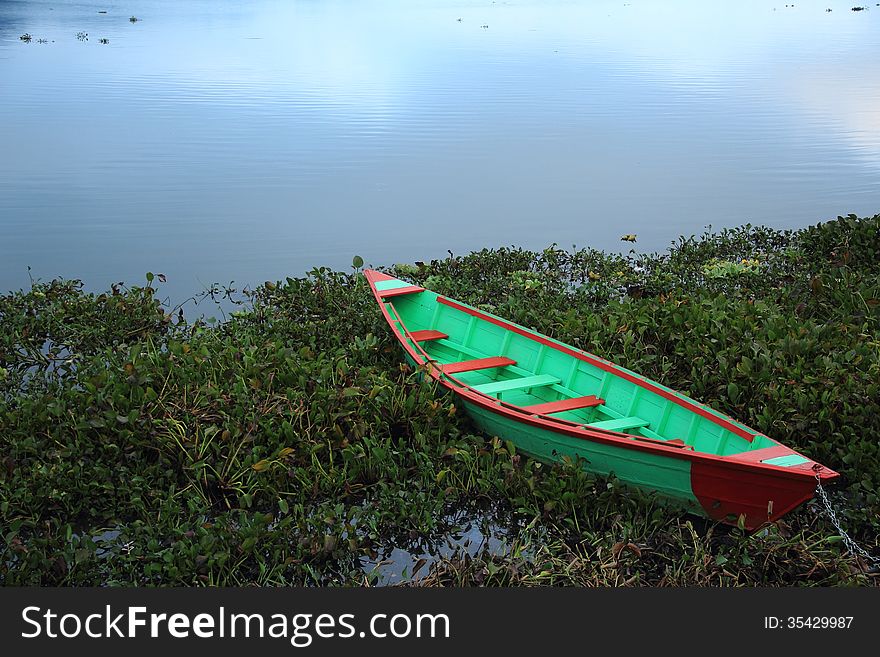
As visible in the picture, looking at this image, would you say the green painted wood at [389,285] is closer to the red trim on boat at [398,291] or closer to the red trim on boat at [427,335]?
the red trim on boat at [398,291]

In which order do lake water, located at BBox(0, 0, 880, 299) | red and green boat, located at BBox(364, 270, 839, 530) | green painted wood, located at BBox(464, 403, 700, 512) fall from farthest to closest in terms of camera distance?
lake water, located at BBox(0, 0, 880, 299)
green painted wood, located at BBox(464, 403, 700, 512)
red and green boat, located at BBox(364, 270, 839, 530)

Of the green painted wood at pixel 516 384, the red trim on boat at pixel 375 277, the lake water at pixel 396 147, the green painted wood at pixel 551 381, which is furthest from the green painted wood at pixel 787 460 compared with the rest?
the lake water at pixel 396 147

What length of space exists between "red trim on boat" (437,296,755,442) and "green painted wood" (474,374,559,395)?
12.0 inches

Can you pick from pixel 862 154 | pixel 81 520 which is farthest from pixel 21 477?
pixel 862 154

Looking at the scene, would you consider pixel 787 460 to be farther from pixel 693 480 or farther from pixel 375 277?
pixel 375 277

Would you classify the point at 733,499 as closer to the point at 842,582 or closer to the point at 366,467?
the point at 842,582

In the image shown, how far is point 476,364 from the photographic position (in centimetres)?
873

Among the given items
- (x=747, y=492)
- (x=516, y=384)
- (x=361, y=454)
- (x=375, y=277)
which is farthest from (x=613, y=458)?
(x=375, y=277)

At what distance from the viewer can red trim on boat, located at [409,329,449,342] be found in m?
9.43

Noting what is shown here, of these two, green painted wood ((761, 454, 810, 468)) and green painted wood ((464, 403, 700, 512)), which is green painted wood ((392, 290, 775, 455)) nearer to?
green painted wood ((761, 454, 810, 468))

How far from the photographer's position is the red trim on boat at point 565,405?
Result: 24.8ft

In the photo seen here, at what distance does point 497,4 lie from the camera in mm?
68438

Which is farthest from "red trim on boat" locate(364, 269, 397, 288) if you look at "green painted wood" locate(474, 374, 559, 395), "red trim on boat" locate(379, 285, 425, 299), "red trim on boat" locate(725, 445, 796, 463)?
"red trim on boat" locate(725, 445, 796, 463)

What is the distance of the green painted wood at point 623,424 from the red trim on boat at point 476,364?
1.54 meters
